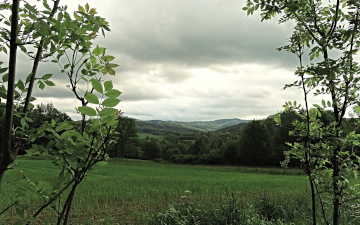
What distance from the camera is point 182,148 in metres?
84.6

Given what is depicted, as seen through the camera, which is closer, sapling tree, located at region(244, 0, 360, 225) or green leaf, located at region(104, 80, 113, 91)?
green leaf, located at region(104, 80, 113, 91)

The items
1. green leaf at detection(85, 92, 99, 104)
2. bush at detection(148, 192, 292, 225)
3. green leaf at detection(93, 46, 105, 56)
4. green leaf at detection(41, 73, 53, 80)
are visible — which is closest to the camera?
green leaf at detection(85, 92, 99, 104)

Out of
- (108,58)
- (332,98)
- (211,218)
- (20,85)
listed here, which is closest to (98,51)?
(108,58)

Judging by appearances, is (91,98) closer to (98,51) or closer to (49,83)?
(98,51)

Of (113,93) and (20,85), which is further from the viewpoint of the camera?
(20,85)

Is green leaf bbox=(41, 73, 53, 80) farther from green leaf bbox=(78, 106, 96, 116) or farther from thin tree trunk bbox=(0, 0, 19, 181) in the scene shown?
green leaf bbox=(78, 106, 96, 116)

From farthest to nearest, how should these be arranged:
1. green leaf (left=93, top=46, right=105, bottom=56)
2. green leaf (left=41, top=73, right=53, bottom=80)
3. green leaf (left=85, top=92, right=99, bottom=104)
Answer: green leaf (left=41, top=73, right=53, bottom=80)
green leaf (left=93, top=46, right=105, bottom=56)
green leaf (left=85, top=92, right=99, bottom=104)

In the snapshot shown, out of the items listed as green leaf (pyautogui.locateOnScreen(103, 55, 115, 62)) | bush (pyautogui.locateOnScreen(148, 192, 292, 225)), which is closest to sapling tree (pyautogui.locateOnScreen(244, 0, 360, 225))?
green leaf (pyautogui.locateOnScreen(103, 55, 115, 62))

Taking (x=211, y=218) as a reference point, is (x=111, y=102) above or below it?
above

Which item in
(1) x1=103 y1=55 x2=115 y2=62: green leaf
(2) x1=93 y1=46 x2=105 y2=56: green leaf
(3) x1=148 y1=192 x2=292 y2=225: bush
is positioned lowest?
(3) x1=148 y1=192 x2=292 y2=225: bush

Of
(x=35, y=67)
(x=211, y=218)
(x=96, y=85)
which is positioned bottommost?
(x=211, y=218)

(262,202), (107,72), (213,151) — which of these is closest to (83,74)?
(107,72)

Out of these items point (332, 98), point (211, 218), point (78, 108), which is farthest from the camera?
point (211, 218)

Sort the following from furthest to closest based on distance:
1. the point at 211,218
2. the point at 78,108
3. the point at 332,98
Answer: the point at 211,218 → the point at 332,98 → the point at 78,108
